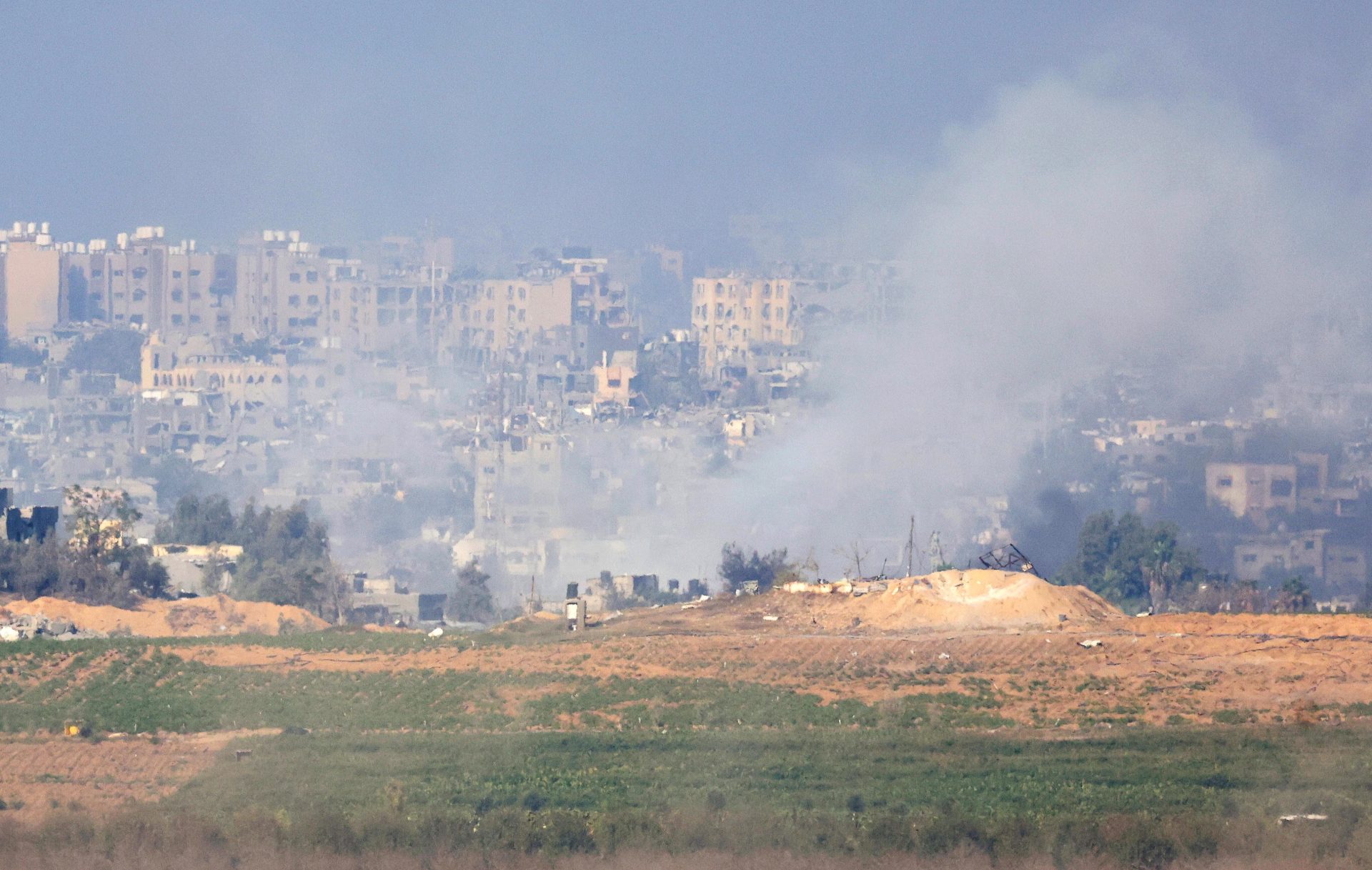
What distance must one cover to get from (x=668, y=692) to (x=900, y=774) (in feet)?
14.3

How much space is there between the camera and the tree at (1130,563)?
41219 millimetres

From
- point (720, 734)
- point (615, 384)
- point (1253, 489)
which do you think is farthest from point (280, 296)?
point (720, 734)

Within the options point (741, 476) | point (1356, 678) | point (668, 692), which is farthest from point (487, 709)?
point (741, 476)

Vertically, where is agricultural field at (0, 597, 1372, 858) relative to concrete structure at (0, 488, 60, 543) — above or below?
below

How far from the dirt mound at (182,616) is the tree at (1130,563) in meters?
15.4

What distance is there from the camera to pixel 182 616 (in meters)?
33.5

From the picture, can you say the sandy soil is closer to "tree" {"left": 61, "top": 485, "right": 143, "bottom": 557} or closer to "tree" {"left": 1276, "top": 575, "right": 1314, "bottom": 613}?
"tree" {"left": 1276, "top": 575, "right": 1314, "bottom": 613}

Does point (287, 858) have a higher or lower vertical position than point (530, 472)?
lower

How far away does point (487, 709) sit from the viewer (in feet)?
75.0

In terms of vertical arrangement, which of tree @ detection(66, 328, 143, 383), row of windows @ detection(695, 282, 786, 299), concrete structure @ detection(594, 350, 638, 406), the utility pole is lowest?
the utility pole

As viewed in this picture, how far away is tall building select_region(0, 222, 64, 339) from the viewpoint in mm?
101625

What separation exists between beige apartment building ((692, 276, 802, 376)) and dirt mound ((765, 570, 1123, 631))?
218 ft

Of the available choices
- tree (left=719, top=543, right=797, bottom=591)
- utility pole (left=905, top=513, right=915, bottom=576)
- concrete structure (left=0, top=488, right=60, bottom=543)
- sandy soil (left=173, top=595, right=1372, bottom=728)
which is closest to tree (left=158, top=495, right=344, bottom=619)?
concrete structure (left=0, top=488, right=60, bottom=543)

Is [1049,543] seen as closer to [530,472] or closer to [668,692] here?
[530,472]
